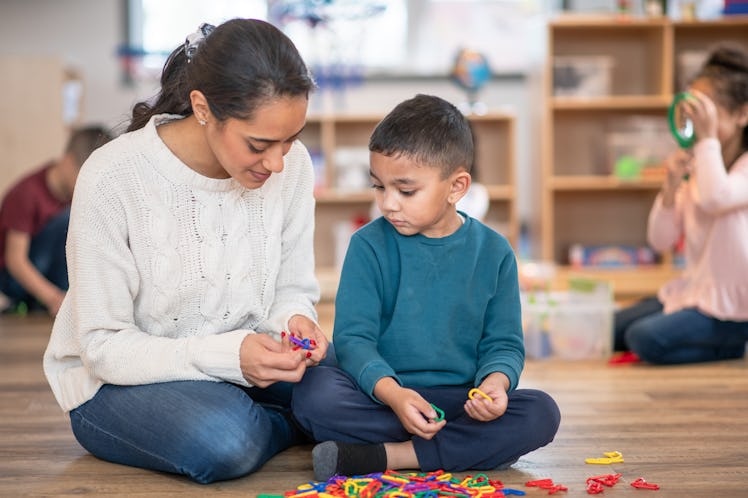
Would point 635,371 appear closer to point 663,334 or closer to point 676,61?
point 663,334

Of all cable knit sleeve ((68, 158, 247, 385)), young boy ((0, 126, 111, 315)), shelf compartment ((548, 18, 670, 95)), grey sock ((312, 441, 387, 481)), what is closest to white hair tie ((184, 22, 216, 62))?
cable knit sleeve ((68, 158, 247, 385))

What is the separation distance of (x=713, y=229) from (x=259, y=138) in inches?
66.9

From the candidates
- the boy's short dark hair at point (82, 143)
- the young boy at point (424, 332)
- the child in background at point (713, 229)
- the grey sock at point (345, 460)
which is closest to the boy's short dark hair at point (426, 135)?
the young boy at point (424, 332)

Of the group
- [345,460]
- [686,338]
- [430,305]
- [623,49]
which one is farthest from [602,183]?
[345,460]

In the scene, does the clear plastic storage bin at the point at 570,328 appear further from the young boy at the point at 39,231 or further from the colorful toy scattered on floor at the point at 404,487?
the young boy at the point at 39,231

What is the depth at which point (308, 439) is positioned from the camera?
1924mm

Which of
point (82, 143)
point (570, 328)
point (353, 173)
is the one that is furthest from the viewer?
point (353, 173)

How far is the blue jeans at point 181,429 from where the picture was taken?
5.35 feet

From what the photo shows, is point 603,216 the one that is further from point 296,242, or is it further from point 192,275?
point 192,275

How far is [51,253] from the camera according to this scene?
383 centimetres

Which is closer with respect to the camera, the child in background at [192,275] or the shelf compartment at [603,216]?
the child in background at [192,275]

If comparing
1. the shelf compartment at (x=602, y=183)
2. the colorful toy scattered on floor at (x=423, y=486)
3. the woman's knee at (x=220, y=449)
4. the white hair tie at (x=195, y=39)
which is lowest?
the colorful toy scattered on floor at (x=423, y=486)

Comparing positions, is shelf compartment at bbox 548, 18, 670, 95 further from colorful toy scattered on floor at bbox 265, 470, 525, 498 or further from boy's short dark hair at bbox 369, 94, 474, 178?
colorful toy scattered on floor at bbox 265, 470, 525, 498

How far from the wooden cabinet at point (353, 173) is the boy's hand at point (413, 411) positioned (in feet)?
10.1
